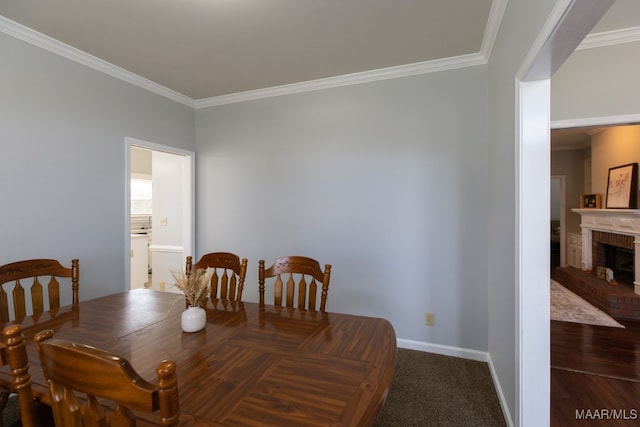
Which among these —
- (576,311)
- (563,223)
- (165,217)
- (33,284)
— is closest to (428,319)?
(576,311)

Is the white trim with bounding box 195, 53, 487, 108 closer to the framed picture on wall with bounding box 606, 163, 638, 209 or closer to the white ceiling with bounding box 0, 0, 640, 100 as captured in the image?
the white ceiling with bounding box 0, 0, 640, 100

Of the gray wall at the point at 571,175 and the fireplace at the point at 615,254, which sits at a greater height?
the gray wall at the point at 571,175

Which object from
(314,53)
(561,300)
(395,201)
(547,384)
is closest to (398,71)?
(314,53)

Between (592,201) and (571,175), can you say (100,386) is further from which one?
(571,175)

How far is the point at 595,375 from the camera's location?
7.84 feet

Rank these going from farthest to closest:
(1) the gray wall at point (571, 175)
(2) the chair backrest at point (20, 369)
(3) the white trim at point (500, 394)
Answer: (1) the gray wall at point (571, 175)
(3) the white trim at point (500, 394)
(2) the chair backrest at point (20, 369)

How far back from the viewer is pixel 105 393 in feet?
2.23

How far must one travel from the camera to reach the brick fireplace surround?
11.9ft

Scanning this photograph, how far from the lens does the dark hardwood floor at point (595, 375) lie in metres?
1.93

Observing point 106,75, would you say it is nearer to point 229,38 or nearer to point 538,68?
point 229,38

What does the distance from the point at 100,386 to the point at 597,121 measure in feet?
10.3

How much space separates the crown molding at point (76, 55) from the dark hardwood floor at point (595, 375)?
4427 mm

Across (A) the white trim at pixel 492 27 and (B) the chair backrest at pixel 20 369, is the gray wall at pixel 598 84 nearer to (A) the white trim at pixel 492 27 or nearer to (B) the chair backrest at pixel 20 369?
(A) the white trim at pixel 492 27

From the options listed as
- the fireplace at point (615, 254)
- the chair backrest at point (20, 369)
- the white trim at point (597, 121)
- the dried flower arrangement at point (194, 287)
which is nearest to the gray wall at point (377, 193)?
the white trim at point (597, 121)
